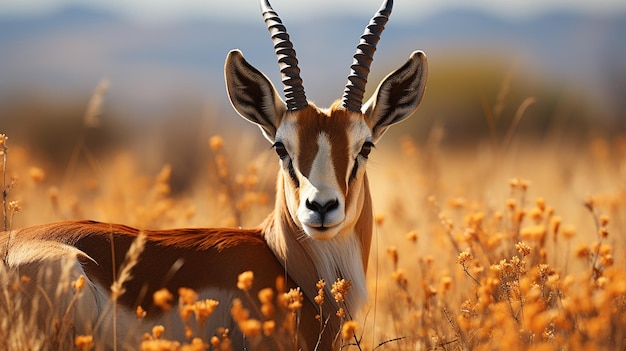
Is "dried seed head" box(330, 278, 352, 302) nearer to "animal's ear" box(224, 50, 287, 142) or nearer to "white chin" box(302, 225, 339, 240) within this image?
"white chin" box(302, 225, 339, 240)

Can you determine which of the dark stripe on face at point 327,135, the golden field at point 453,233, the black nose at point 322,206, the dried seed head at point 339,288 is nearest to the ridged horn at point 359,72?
the dark stripe on face at point 327,135

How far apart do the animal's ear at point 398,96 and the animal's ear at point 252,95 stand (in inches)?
29.9

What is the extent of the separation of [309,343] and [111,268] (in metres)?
1.56

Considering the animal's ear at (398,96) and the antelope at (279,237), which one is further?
the animal's ear at (398,96)

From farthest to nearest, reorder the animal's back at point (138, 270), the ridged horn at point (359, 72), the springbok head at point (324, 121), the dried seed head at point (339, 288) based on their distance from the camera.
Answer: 1. the ridged horn at point (359, 72)
2. the springbok head at point (324, 121)
3. the animal's back at point (138, 270)
4. the dried seed head at point (339, 288)

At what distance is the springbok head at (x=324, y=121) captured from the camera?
621 centimetres

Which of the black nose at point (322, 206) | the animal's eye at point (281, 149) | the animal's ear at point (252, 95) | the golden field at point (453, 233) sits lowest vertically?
the golden field at point (453, 233)

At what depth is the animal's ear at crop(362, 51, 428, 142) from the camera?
7.14 metres

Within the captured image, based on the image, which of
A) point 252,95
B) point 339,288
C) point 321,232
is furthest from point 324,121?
point 339,288

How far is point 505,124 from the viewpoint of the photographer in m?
28.8

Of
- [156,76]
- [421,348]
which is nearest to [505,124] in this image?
[421,348]

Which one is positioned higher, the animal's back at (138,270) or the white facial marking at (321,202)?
the white facial marking at (321,202)

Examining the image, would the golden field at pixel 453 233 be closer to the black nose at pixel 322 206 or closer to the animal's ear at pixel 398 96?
the animal's ear at pixel 398 96

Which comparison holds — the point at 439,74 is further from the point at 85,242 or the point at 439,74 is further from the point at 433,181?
the point at 85,242
